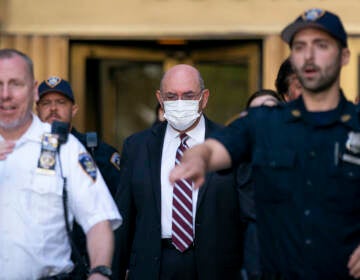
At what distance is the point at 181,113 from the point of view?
6.37 metres

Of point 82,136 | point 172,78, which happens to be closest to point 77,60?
point 82,136

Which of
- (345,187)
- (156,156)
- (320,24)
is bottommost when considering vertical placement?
(345,187)

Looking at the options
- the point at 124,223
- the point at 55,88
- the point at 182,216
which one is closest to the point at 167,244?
the point at 182,216

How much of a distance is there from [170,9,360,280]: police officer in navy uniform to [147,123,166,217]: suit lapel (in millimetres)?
1682

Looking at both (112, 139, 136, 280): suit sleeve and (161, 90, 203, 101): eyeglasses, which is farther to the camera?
(161, 90, 203, 101): eyeglasses

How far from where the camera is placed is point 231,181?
6.27m

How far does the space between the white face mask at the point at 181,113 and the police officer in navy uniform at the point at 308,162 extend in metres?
1.73

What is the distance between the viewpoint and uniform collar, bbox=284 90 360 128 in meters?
4.49

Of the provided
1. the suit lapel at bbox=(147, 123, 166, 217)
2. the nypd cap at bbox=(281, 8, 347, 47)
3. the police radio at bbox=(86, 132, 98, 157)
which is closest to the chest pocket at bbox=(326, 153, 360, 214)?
the nypd cap at bbox=(281, 8, 347, 47)

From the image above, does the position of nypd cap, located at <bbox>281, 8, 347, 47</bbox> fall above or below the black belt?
above

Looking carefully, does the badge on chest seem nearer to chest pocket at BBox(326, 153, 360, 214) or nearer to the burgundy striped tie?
chest pocket at BBox(326, 153, 360, 214)

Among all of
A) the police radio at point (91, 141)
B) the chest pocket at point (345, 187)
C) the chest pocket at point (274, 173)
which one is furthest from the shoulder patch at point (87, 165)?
the police radio at point (91, 141)

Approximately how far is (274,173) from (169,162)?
6.31ft

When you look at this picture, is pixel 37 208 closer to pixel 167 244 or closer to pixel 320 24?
pixel 320 24
